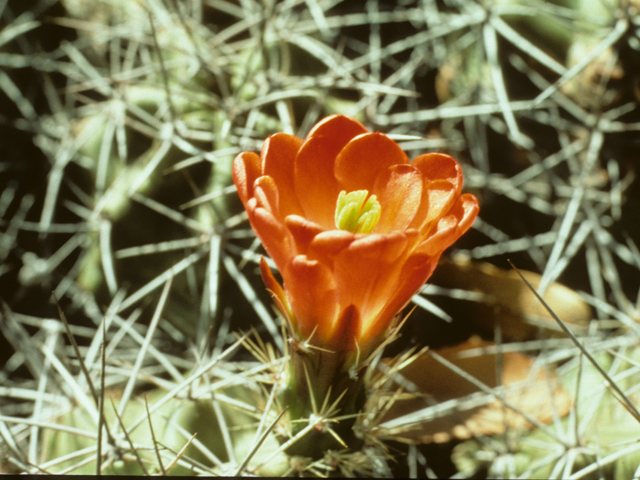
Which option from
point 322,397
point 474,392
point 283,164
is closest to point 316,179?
point 283,164

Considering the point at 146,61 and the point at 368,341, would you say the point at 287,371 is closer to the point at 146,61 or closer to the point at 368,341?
the point at 368,341

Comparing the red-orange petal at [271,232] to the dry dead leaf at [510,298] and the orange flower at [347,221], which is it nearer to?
the orange flower at [347,221]

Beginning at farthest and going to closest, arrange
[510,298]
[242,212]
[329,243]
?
[510,298] < [242,212] < [329,243]

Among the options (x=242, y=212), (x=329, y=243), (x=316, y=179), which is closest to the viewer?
(x=329, y=243)

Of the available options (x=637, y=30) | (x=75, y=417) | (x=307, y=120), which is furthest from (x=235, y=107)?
(x=637, y=30)

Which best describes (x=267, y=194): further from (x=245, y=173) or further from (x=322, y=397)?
(x=322, y=397)

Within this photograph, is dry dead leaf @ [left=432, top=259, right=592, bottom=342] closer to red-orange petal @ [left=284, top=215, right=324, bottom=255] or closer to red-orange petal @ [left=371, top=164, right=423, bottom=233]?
red-orange petal @ [left=371, top=164, right=423, bottom=233]

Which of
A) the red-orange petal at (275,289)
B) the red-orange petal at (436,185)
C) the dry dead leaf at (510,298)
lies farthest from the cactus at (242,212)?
the red-orange petal at (436,185)
